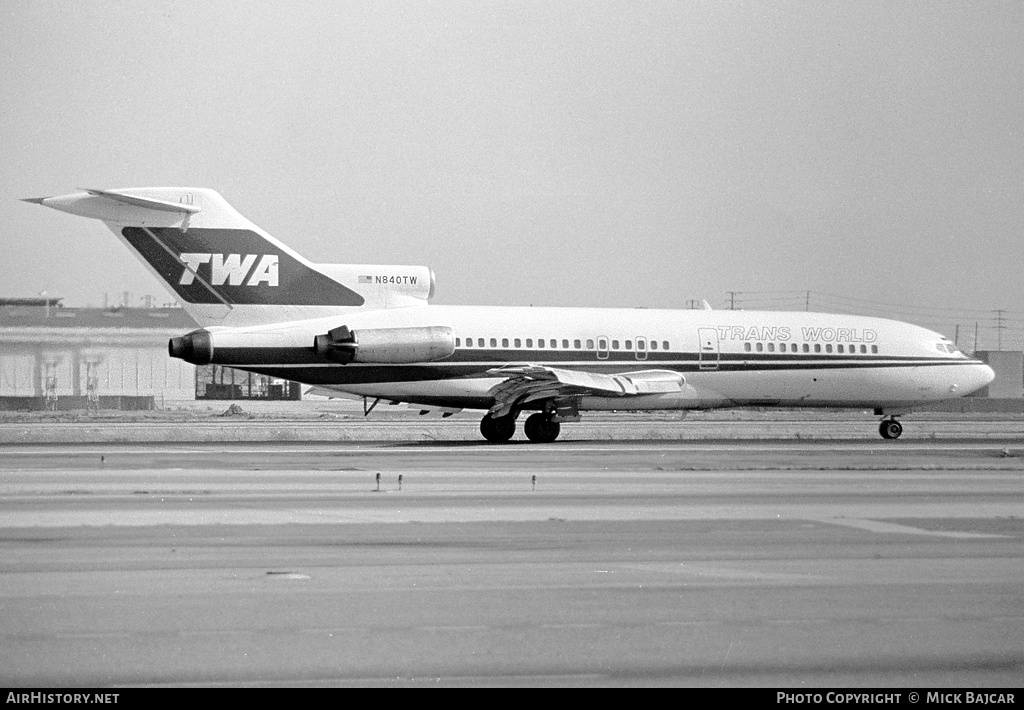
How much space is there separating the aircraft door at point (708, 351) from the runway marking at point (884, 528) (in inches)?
670

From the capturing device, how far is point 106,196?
84.0 ft

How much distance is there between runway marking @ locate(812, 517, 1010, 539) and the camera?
11914 millimetres

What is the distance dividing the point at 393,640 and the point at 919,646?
3.17 meters

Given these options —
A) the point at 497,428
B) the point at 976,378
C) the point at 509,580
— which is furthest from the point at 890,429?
the point at 509,580

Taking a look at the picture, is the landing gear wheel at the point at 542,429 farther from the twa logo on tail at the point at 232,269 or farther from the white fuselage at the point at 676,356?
the twa logo on tail at the point at 232,269

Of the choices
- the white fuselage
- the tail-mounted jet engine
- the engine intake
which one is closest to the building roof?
the engine intake

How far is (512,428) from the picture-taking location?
28391 millimetres

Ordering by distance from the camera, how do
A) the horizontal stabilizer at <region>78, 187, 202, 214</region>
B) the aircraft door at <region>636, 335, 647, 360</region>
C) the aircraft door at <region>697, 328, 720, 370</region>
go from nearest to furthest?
the horizontal stabilizer at <region>78, 187, 202, 214</region> < the aircraft door at <region>636, 335, 647, 360</region> < the aircraft door at <region>697, 328, 720, 370</region>

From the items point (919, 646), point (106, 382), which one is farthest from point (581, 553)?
point (106, 382)

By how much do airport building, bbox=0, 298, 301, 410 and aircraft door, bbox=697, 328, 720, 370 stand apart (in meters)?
24.4

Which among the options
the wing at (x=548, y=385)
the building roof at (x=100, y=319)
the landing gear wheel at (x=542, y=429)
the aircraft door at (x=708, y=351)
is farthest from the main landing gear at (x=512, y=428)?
the building roof at (x=100, y=319)

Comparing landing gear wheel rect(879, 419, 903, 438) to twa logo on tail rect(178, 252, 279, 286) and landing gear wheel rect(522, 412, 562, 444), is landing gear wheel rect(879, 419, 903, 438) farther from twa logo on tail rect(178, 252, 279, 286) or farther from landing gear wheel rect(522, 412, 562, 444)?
twa logo on tail rect(178, 252, 279, 286)

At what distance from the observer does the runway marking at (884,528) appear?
11.9 meters
